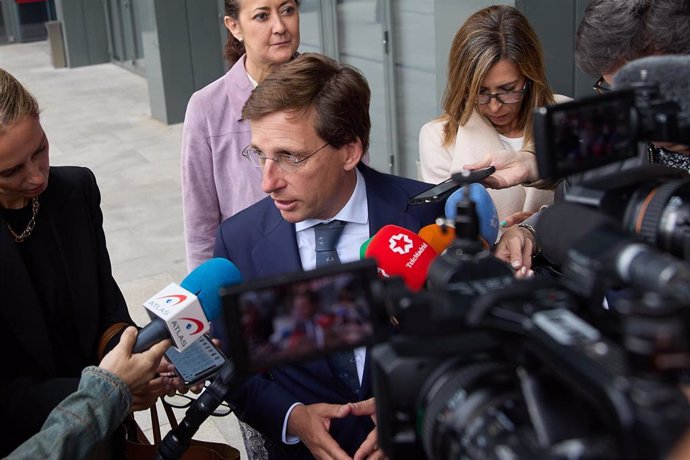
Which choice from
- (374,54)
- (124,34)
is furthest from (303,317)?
(124,34)

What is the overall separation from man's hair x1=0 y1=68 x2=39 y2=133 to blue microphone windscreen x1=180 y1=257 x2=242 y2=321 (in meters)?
0.59

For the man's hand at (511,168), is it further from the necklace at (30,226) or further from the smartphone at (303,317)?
the necklace at (30,226)

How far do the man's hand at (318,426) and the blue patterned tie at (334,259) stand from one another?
11 centimetres

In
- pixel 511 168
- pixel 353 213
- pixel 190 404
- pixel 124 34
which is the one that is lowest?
pixel 124 34

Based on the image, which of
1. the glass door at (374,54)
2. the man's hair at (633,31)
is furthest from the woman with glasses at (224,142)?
the glass door at (374,54)

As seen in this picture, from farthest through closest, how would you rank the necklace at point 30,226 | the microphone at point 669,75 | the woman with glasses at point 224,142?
1. the woman with glasses at point 224,142
2. the necklace at point 30,226
3. the microphone at point 669,75

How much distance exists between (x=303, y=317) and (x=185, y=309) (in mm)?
709

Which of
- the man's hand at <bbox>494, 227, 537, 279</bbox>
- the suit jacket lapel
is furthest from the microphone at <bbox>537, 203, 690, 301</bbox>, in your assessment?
the suit jacket lapel

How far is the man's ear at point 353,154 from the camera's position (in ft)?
8.36

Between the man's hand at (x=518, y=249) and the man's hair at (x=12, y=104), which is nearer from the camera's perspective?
the man's hair at (x=12, y=104)

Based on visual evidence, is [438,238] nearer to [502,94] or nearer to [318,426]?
[318,426]

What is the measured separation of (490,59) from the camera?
3.05m

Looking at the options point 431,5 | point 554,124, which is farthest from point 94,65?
point 554,124

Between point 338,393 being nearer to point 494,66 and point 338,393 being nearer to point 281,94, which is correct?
point 281,94
